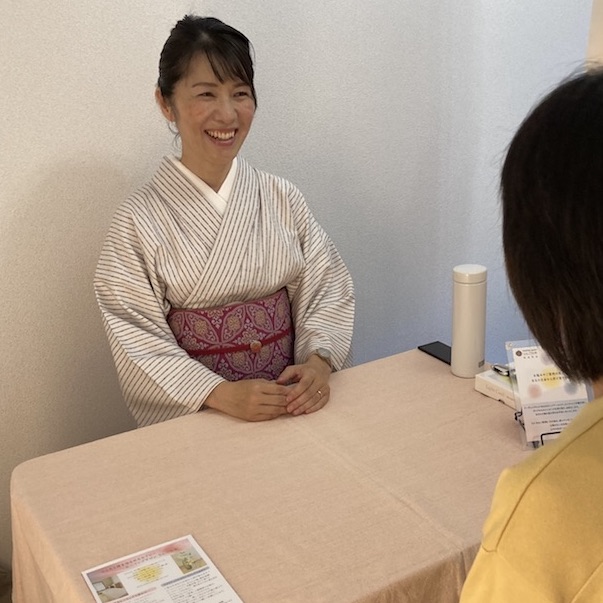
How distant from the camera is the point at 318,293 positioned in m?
1.97

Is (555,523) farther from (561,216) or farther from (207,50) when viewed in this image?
(207,50)

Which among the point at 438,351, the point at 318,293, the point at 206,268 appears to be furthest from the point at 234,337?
the point at 438,351

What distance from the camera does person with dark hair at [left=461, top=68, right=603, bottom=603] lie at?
0.64 m

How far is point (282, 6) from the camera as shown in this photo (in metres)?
2.20

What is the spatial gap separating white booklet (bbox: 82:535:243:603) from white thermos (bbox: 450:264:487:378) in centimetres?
74

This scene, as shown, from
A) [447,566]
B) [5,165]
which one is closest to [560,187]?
[447,566]

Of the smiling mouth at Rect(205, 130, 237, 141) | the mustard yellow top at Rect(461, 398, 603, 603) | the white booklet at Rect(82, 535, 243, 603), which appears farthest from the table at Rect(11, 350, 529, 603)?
the smiling mouth at Rect(205, 130, 237, 141)

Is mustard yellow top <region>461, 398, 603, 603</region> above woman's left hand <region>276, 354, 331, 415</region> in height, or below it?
above

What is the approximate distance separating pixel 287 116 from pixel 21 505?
1403 millimetres

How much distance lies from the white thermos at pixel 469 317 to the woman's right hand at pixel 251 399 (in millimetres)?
380

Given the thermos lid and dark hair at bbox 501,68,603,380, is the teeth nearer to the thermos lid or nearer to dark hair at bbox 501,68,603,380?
the thermos lid

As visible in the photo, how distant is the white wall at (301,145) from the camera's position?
192 centimetres

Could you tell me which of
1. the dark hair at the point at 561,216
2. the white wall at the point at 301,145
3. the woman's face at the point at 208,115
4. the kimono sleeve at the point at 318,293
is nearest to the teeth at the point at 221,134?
the woman's face at the point at 208,115

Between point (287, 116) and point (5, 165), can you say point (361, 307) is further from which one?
point (5, 165)
